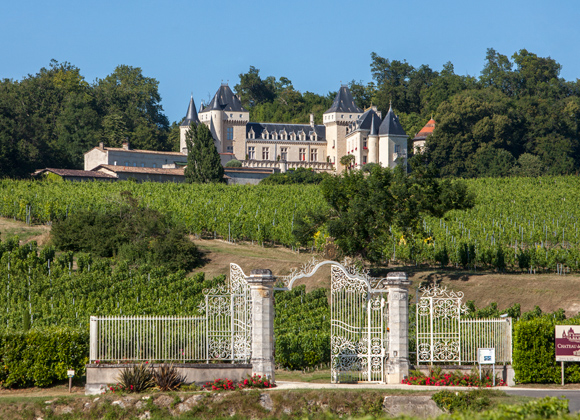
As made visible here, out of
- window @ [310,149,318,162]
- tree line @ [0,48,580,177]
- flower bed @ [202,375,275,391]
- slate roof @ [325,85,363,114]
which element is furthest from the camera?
slate roof @ [325,85,363,114]

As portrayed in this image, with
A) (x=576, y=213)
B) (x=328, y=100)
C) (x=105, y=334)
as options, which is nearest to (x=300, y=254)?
(x=576, y=213)

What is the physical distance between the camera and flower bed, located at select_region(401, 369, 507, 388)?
16.0 m

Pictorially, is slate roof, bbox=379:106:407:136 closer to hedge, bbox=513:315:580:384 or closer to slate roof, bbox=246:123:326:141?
slate roof, bbox=246:123:326:141

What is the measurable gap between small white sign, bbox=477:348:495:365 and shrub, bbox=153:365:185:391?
6.16 metres

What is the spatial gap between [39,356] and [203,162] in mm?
44262

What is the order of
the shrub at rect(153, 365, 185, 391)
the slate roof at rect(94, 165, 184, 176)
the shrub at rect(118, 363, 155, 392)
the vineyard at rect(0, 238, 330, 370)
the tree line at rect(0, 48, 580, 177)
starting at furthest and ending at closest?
1. the tree line at rect(0, 48, 580, 177)
2. the slate roof at rect(94, 165, 184, 176)
3. the vineyard at rect(0, 238, 330, 370)
4. the shrub at rect(153, 365, 185, 391)
5. the shrub at rect(118, 363, 155, 392)

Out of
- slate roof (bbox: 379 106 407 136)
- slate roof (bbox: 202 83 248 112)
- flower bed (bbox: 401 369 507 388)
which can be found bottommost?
flower bed (bbox: 401 369 507 388)

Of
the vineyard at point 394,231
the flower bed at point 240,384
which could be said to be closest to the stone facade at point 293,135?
the vineyard at point 394,231

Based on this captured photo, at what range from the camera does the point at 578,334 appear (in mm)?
16453

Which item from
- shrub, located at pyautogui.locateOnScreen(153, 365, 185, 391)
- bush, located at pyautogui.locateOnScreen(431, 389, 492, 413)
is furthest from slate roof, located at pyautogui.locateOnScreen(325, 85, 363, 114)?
bush, located at pyautogui.locateOnScreen(431, 389, 492, 413)

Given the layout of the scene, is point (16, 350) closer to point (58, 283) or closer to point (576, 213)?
point (58, 283)

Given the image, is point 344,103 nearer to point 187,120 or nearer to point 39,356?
point 187,120

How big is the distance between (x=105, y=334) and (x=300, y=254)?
843 inches

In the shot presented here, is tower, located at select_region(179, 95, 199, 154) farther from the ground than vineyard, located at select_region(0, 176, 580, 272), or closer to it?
A: farther from the ground
